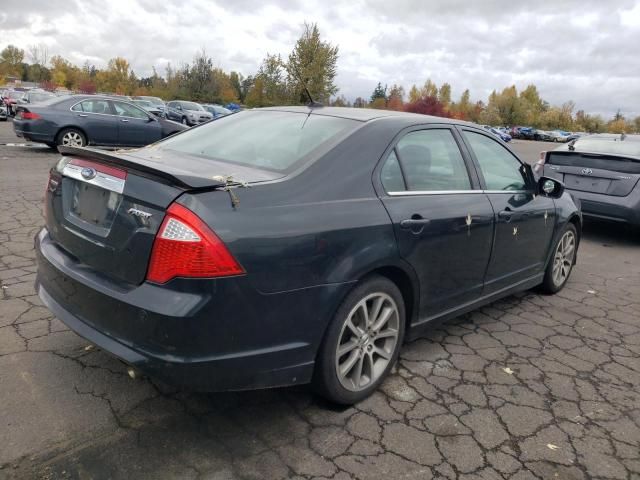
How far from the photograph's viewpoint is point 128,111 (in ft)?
42.0

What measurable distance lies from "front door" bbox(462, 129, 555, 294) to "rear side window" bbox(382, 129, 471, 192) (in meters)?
0.22

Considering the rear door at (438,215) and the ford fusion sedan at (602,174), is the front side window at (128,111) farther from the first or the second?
the rear door at (438,215)

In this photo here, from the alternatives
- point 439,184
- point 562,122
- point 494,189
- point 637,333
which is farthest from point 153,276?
point 562,122

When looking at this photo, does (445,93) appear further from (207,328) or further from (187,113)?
(207,328)

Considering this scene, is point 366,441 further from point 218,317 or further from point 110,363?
point 110,363

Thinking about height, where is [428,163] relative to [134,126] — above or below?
above

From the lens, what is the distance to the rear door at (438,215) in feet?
9.49

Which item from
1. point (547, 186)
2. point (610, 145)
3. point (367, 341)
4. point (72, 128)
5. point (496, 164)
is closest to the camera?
point (367, 341)

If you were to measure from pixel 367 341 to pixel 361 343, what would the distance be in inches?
2.0

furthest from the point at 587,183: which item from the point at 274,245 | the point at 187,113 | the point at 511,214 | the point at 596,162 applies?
the point at 187,113

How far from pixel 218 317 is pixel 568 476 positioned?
1713mm

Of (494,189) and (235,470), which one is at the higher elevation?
(494,189)

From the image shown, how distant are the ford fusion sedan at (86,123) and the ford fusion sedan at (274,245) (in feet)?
31.1

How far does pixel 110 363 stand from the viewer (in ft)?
9.93
